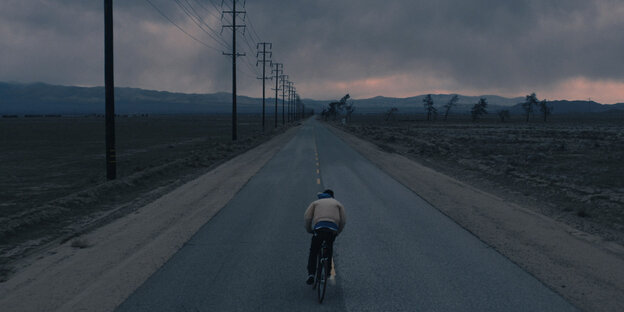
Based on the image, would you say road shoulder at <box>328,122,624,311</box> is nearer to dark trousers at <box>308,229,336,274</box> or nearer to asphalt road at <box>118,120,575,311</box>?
asphalt road at <box>118,120,575,311</box>

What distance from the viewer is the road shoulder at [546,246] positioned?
7.26m

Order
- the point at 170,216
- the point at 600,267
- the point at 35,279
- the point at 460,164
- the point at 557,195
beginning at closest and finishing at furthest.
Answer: the point at 35,279, the point at 600,267, the point at 170,216, the point at 557,195, the point at 460,164

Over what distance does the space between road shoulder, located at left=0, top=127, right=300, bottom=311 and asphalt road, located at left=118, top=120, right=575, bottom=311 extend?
38cm

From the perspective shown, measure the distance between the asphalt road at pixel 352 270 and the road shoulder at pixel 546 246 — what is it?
1.21ft

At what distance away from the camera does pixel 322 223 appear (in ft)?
22.8

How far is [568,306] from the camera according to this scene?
6629mm

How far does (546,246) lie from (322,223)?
5644 millimetres

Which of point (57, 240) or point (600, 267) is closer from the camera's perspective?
point (600, 267)

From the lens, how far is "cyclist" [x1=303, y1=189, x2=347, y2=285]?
692 centimetres

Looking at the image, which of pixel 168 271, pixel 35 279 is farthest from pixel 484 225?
pixel 35 279

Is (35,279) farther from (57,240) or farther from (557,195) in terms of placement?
(557,195)

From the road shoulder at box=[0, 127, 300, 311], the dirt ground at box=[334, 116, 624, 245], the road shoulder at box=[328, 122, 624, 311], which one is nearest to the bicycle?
the road shoulder at box=[0, 127, 300, 311]

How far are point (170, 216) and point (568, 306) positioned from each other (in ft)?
32.0

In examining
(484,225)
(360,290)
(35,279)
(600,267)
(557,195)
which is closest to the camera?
(360,290)
